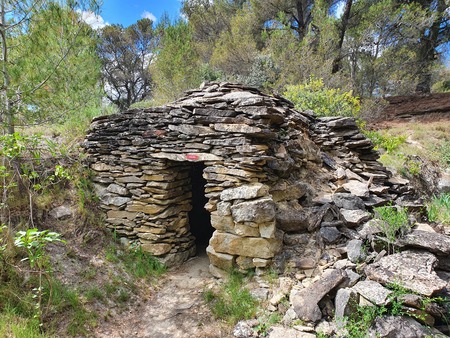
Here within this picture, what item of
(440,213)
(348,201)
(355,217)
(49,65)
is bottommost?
(440,213)

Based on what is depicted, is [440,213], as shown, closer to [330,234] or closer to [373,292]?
[330,234]

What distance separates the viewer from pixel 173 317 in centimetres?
327

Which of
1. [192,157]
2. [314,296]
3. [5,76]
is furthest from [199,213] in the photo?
Answer: [5,76]

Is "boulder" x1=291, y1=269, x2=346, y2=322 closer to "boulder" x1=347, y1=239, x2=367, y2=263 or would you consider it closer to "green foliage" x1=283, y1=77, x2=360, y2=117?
"boulder" x1=347, y1=239, x2=367, y2=263

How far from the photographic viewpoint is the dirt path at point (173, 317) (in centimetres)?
299

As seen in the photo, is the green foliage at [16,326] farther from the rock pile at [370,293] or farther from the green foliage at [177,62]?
the green foliage at [177,62]

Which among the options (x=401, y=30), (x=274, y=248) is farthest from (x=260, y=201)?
(x=401, y=30)

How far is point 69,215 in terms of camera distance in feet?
13.4

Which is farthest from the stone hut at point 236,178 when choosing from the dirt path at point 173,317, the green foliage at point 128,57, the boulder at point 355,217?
the green foliage at point 128,57

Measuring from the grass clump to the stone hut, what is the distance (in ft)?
0.83

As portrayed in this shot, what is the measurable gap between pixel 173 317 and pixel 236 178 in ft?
6.28

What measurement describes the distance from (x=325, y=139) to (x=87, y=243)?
4.48 metres

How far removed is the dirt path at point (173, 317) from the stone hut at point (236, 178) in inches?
16.5

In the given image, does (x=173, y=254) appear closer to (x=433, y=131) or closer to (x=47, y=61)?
(x=47, y=61)
